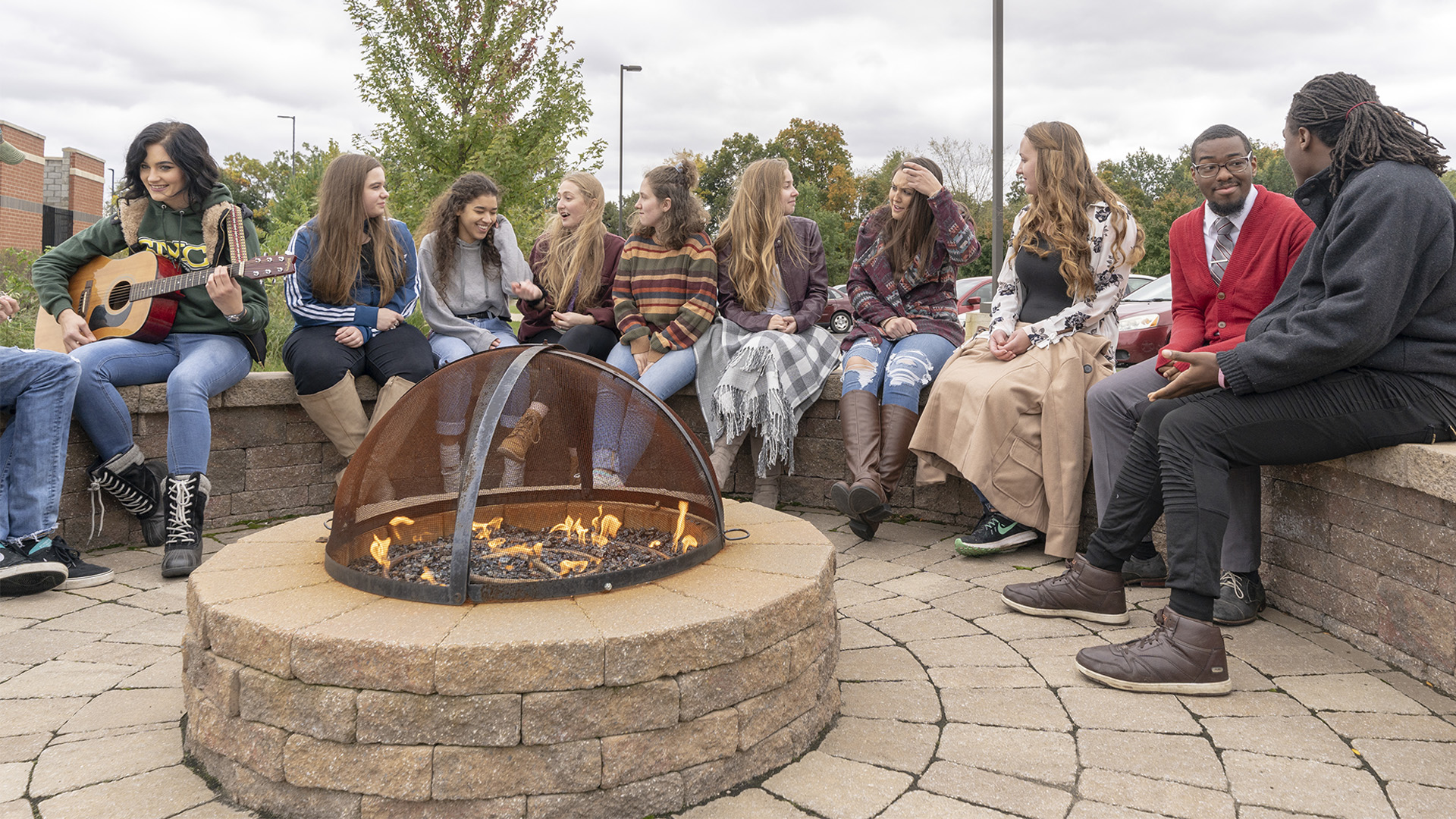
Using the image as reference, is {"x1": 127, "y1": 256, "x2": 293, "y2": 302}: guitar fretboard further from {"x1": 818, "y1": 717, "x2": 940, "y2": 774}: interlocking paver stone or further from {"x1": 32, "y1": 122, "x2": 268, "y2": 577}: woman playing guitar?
{"x1": 818, "y1": 717, "x2": 940, "y2": 774}: interlocking paver stone

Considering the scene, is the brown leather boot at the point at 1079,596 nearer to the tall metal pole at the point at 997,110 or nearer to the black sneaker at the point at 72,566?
the black sneaker at the point at 72,566

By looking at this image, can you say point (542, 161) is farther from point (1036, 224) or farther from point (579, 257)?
point (1036, 224)

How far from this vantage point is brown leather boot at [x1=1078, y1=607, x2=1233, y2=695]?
278 centimetres

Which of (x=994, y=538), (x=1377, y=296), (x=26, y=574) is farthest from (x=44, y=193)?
(x=1377, y=296)

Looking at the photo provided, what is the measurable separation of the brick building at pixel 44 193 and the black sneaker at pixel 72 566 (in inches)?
726

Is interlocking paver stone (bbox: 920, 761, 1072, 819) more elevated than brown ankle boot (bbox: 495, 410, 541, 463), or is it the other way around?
brown ankle boot (bbox: 495, 410, 541, 463)

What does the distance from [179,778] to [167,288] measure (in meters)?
2.95

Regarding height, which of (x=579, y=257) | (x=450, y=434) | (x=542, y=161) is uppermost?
(x=542, y=161)

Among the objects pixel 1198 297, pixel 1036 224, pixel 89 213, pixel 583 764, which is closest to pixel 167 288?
pixel 583 764

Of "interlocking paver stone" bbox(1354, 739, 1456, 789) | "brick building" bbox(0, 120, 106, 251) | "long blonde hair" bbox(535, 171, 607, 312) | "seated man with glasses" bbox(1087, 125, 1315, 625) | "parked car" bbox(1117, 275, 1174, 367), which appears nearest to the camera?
"interlocking paver stone" bbox(1354, 739, 1456, 789)

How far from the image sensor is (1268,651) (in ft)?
10.3

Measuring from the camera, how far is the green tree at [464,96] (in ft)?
39.7

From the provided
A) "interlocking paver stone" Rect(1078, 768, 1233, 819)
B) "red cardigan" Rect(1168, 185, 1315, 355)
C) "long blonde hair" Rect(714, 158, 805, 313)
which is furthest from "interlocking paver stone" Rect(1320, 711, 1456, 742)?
"long blonde hair" Rect(714, 158, 805, 313)

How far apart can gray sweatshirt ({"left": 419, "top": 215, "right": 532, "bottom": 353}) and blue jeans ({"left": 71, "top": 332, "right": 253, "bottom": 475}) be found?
1.21 m
